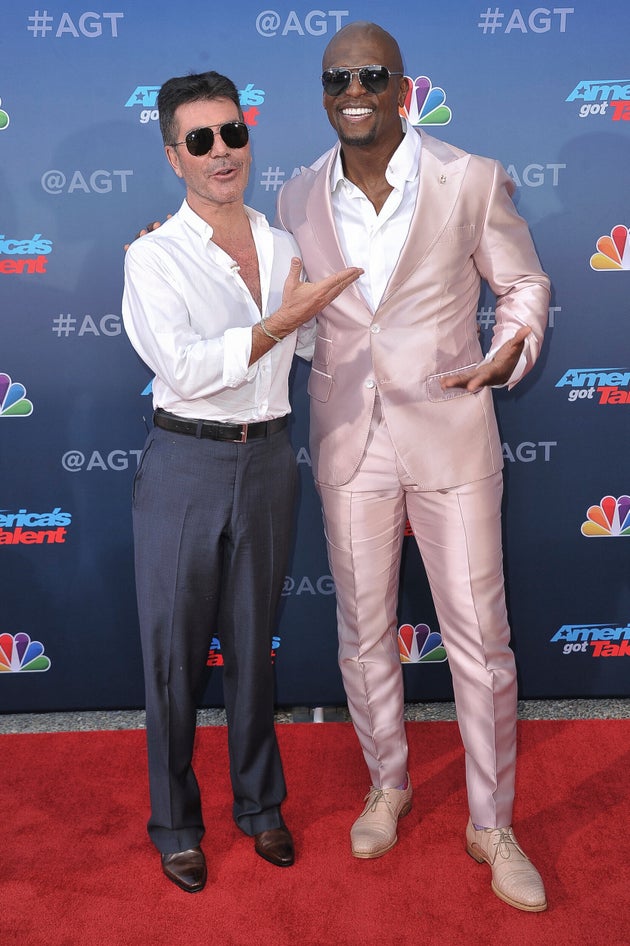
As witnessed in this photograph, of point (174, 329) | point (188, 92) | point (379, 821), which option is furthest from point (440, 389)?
point (379, 821)

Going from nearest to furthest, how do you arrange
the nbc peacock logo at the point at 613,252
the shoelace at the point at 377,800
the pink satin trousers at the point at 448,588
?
the pink satin trousers at the point at 448,588 < the shoelace at the point at 377,800 < the nbc peacock logo at the point at 613,252

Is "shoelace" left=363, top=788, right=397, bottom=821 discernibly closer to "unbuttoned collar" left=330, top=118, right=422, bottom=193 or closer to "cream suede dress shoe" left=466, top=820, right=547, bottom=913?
"cream suede dress shoe" left=466, top=820, right=547, bottom=913

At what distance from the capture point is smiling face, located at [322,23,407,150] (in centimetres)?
237

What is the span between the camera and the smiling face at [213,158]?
237 centimetres

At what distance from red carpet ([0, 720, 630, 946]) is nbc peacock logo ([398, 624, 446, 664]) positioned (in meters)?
0.30

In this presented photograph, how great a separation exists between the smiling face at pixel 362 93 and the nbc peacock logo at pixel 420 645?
6.33ft

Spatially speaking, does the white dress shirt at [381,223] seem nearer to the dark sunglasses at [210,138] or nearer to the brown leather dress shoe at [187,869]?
the dark sunglasses at [210,138]

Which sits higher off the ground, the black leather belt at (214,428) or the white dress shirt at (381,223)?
the white dress shirt at (381,223)

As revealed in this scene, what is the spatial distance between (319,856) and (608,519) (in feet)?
5.38

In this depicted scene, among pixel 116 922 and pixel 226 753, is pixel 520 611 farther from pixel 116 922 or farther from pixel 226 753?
pixel 116 922

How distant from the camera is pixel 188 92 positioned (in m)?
2.37

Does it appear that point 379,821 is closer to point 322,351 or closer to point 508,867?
point 508,867

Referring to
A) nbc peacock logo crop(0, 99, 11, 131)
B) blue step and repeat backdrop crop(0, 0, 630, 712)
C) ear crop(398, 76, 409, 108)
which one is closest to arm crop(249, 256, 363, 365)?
ear crop(398, 76, 409, 108)

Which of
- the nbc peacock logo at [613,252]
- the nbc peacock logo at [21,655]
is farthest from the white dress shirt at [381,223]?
the nbc peacock logo at [21,655]
